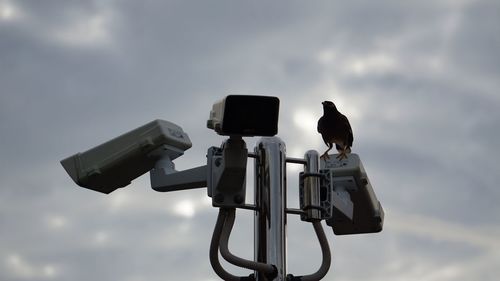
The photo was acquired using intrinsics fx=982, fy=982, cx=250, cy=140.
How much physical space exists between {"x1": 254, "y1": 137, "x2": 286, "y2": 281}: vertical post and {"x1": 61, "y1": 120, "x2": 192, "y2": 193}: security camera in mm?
521

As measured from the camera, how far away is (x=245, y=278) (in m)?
3.98

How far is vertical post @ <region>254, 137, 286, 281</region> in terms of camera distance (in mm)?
3975

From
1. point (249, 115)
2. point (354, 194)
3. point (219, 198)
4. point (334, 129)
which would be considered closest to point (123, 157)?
point (219, 198)

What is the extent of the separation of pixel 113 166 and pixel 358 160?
1.33m

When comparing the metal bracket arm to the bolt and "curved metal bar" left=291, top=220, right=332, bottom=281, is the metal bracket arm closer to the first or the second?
the bolt

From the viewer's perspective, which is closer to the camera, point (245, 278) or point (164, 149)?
point (245, 278)

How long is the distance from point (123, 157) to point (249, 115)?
99cm

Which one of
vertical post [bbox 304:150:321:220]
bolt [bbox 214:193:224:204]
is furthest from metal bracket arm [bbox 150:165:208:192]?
vertical post [bbox 304:150:321:220]

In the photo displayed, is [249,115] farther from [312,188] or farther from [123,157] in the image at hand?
[123,157]

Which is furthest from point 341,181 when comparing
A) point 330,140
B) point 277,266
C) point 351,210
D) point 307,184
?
point 330,140

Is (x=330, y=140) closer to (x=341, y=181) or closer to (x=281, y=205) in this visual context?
(x=341, y=181)

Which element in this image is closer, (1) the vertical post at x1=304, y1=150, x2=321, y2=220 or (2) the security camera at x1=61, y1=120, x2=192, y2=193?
(1) the vertical post at x1=304, y1=150, x2=321, y2=220

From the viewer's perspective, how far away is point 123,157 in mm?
4438

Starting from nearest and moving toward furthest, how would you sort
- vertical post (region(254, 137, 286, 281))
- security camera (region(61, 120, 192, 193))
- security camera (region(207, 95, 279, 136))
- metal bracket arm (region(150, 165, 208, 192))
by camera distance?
security camera (region(207, 95, 279, 136)), vertical post (region(254, 137, 286, 281)), metal bracket arm (region(150, 165, 208, 192)), security camera (region(61, 120, 192, 193))
